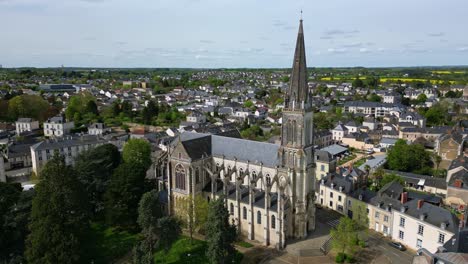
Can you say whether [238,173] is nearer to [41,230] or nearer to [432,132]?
[41,230]

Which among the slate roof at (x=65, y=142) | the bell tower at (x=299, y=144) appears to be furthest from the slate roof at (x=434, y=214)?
the slate roof at (x=65, y=142)

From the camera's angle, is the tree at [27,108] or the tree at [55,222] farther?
the tree at [27,108]

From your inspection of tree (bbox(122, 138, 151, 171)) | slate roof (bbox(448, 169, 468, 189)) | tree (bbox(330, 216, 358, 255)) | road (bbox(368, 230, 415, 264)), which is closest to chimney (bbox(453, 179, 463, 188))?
slate roof (bbox(448, 169, 468, 189))

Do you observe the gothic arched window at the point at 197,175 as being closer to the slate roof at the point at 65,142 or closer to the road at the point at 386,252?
the road at the point at 386,252

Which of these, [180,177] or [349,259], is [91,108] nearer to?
[180,177]

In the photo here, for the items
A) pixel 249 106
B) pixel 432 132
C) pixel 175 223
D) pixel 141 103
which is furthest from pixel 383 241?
pixel 141 103

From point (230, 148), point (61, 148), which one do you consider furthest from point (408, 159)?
point (61, 148)

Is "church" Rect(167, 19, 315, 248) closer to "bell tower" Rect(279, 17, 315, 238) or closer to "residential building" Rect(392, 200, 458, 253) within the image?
"bell tower" Rect(279, 17, 315, 238)
